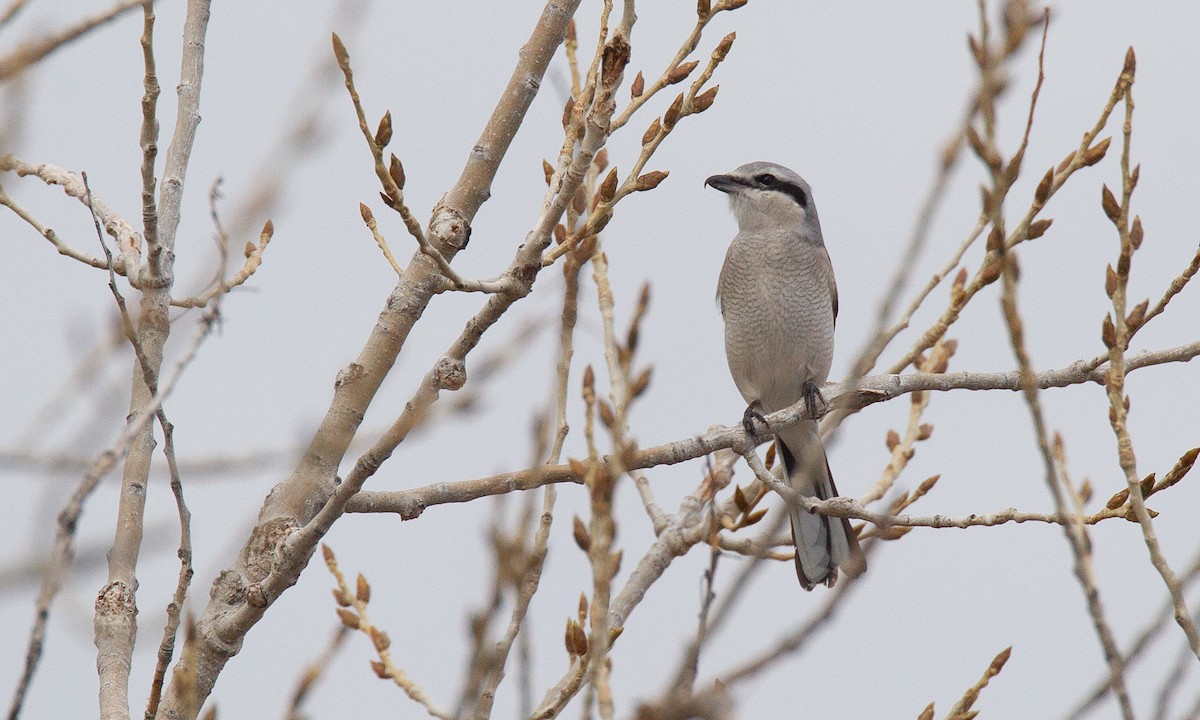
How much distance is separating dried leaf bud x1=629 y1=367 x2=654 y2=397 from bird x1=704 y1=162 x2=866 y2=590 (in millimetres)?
2709

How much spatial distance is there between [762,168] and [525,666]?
4213 mm

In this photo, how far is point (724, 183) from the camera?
5391mm

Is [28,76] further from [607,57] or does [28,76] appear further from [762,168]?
[762,168]

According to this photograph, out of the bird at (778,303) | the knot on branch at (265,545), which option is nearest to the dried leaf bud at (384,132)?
the knot on branch at (265,545)

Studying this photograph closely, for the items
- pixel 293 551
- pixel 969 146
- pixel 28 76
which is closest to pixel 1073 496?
pixel 969 146

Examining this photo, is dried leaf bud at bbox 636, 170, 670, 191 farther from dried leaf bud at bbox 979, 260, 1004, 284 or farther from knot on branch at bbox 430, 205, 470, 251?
dried leaf bud at bbox 979, 260, 1004, 284

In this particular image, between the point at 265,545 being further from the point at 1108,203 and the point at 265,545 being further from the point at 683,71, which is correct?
the point at 1108,203

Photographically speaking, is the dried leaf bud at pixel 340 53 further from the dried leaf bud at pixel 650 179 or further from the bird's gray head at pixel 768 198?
the bird's gray head at pixel 768 198

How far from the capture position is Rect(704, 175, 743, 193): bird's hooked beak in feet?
17.6

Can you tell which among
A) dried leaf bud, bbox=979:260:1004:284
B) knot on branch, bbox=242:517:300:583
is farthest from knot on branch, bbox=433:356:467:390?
dried leaf bud, bbox=979:260:1004:284

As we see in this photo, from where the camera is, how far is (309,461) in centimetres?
276

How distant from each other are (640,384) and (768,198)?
363cm

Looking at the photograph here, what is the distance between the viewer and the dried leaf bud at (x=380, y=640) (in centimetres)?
334

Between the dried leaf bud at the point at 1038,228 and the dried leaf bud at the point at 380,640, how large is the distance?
1938 mm
